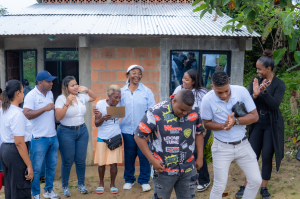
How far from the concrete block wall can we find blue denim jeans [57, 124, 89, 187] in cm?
165

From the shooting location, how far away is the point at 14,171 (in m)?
3.55

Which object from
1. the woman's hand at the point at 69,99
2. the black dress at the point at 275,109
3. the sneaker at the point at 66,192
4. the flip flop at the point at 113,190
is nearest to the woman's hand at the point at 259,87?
the black dress at the point at 275,109

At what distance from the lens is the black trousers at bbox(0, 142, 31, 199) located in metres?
3.52

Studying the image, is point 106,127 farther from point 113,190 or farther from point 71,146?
point 113,190

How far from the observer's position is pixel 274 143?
4.05 meters

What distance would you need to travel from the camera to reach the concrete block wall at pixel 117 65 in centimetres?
627

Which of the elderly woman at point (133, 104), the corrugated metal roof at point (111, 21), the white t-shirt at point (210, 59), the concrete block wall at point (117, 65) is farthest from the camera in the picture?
the white t-shirt at point (210, 59)

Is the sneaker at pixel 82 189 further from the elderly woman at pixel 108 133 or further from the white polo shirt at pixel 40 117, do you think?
the white polo shirt at pixel 40 117

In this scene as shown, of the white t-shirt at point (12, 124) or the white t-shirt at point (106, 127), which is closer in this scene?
the white t-shirt at point (12, 124)

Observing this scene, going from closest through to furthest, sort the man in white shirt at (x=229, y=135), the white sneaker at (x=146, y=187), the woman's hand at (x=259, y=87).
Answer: the man in white shirt at (x=229, y=135), the woman's hand at (x=259, y=87), the white sneaker at (x=146, y=187)

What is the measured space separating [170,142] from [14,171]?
1.86 metres

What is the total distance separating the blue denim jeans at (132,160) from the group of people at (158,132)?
0.05 ft

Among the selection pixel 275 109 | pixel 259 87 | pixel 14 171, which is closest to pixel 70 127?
pixel 14 171

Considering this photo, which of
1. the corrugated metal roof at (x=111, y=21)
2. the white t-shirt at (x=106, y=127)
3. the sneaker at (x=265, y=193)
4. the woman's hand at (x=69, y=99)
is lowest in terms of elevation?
the sneaker at (x=265, y=193)
